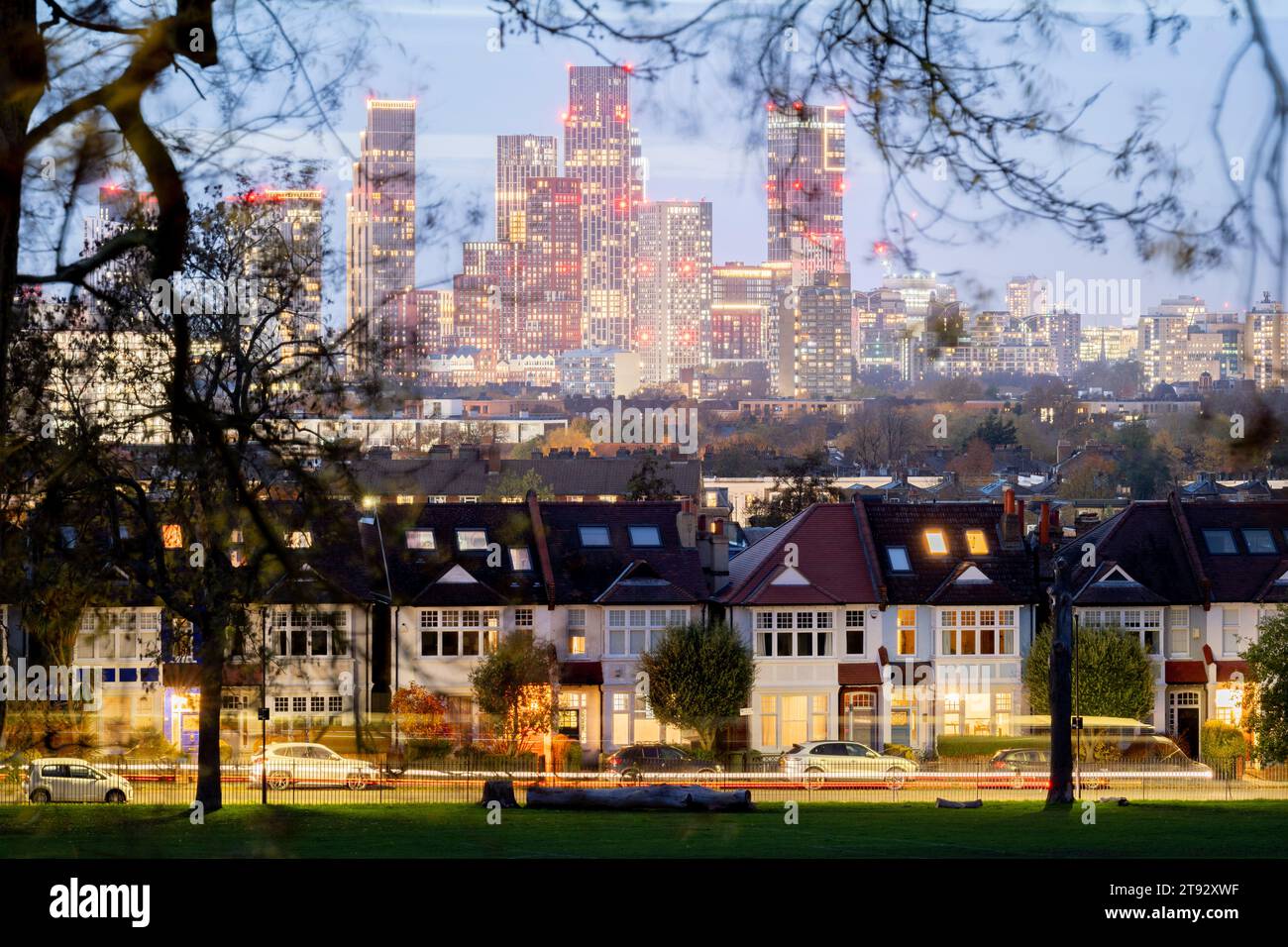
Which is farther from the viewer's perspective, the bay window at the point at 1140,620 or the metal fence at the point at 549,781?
the bay window at the point at 1140,620

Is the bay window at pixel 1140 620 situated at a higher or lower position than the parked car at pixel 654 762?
higher

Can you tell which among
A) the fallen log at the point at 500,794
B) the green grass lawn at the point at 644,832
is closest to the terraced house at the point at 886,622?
the fallen log at the point at 500,794

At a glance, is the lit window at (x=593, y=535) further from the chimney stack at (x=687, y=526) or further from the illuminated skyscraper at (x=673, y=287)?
the illuminated skyscraper at (x=673, y=287)

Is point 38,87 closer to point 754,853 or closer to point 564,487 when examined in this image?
point 754,853

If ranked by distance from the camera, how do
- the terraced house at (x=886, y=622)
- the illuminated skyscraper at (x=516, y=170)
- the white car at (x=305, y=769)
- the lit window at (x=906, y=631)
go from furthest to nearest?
the lit window at (x=906, y=631), the terraced house at (x=886, y=622), the white car at (x=305, y=769), the illuminated skyscraper at (x=516, y=170)

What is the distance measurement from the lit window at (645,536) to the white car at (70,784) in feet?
48.1

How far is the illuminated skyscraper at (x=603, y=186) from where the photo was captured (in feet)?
22.5

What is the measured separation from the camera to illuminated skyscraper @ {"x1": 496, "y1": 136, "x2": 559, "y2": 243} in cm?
822

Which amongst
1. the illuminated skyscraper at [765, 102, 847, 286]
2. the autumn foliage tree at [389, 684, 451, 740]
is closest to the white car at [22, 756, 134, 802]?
the autumn foliage tree at [389, 684, 451, 740]

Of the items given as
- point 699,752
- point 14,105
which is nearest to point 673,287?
point 699,752

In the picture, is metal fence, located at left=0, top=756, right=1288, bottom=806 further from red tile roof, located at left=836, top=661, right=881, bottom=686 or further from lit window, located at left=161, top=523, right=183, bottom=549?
red tile roof, located at left=836, top=661, right=881, bottom=686

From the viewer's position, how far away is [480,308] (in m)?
7.64

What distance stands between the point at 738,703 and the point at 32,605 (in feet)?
58.4

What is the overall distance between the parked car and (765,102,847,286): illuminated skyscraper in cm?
1513
